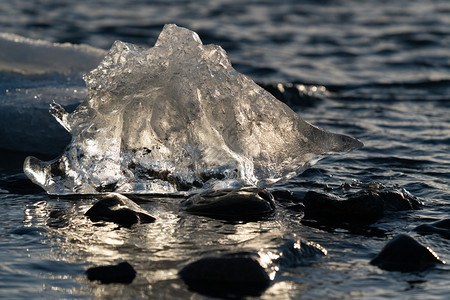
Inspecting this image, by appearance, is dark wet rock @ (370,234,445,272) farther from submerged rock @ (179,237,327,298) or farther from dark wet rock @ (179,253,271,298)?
dark wet rock @ (179,253,271,298)

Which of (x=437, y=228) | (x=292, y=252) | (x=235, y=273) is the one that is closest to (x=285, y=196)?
Answer: (x=437, y=228)

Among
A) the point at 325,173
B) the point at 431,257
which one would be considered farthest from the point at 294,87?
the point at 431,257

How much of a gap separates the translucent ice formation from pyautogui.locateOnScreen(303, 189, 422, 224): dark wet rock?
1.72 ft

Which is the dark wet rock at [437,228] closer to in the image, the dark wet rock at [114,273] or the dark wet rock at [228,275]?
the dark wet rock at [228,275]

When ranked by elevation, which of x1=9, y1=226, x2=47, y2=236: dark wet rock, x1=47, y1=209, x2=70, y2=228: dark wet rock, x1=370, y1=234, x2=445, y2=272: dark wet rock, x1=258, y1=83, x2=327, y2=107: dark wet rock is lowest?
x1=370, y1=234, x2=445, y2=272: dark wet rock

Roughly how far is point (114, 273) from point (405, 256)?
139 cm

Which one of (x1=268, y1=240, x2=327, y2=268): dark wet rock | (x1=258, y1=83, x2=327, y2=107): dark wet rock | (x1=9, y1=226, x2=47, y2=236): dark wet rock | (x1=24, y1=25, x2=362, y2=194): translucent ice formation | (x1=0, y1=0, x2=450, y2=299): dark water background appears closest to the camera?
(x1=0, y1=0, x2=450, y2=299): dark water background

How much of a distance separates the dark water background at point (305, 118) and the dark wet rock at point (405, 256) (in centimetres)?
8

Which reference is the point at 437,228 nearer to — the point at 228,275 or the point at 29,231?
the point at 228,275

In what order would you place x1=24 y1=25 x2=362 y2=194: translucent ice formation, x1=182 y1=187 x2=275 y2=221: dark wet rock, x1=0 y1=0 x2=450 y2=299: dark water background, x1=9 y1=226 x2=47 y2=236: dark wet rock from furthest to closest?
x1=24 y1=25 x2=362 y2=194: translucent ice formation → x1=182 y1=187 x2=275 y2=221: dark wet rock → x1=9 y1=226 x2=47 y2=236: dark wet rock → x1=0 y1=0 x2=450 y2=299: dark water background

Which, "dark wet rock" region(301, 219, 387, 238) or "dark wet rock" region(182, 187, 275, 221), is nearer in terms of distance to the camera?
"dark wet rock" region(301, 219, 387, 238)

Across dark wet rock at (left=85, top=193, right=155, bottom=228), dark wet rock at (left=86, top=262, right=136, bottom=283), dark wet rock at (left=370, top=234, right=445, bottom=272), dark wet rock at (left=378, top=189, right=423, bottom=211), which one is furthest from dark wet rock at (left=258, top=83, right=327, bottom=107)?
dark wet rock at (left=86, top=262, right=136, bottom=283)

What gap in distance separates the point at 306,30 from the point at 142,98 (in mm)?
8955

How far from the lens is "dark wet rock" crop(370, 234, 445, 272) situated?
3.57 m
